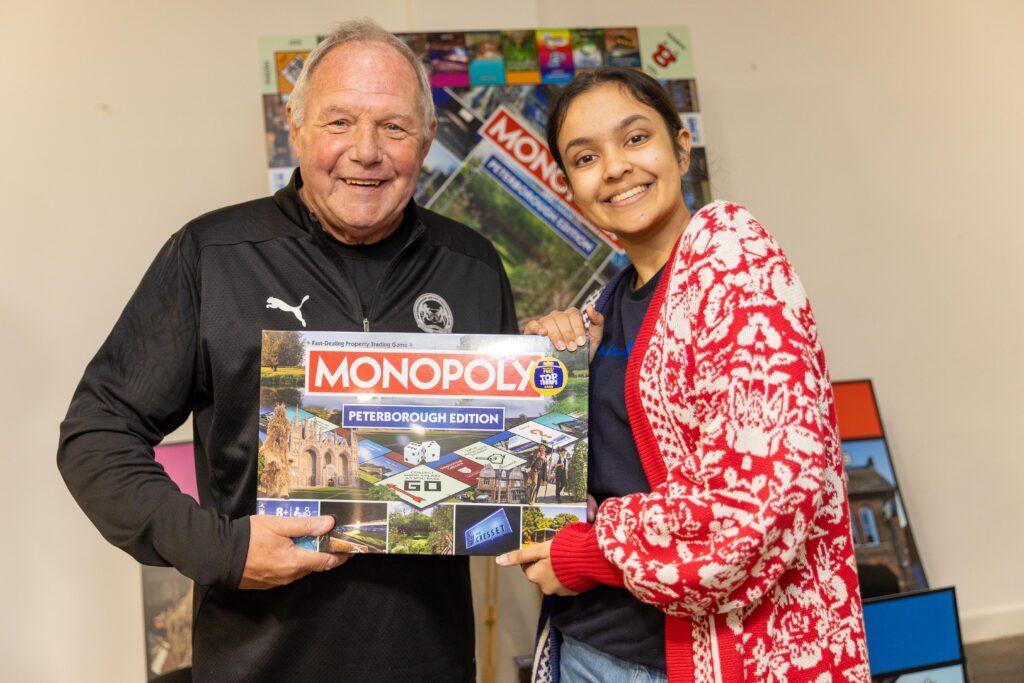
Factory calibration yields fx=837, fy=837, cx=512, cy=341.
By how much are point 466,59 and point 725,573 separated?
77.0 inches

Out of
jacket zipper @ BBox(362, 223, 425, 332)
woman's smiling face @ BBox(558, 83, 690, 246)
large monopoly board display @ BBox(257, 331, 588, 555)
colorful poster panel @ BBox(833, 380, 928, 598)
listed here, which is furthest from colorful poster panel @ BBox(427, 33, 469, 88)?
colorful poster panel @ BBox(833, 380, 928, 598)

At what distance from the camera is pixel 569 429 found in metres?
1.36

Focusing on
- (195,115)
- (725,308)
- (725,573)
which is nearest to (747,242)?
(725,308)

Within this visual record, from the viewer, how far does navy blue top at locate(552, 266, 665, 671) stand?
1315mm

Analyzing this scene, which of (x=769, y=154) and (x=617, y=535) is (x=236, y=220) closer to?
(x=617, y=535)

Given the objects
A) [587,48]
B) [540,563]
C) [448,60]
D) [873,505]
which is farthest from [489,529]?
[873,505]

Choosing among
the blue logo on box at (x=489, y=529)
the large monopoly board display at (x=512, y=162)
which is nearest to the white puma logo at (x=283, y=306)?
the blue logo on box at (x=489, y=529)

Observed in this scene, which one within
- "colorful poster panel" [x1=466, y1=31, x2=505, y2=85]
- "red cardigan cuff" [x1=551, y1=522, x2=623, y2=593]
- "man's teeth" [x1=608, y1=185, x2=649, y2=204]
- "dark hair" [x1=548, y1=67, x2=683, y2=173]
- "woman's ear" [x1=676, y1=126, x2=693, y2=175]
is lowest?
"red cardigan cuff" [x1=551, y1=522, x2=623, y2=593]

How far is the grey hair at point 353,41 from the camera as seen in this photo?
5.16 feet

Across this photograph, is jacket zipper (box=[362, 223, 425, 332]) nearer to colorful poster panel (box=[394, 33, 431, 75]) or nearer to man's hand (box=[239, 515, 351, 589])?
man's hand (box=[239, 515, 351, 589])

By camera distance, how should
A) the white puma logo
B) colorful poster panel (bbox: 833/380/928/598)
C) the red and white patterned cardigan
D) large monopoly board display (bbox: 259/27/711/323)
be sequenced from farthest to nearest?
1. colorful poster panel (bbox: 833/380/928/598)
2. large monopoly board display (bbox: 259/27/711/323)
3. the white puma logo
4. the red and white patterned cardigan

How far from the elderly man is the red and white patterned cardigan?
1.27 feet

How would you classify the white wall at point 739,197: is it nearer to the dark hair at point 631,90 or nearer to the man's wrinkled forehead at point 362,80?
the man's wrinkled forehead at point 362,80

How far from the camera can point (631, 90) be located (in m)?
1.45
